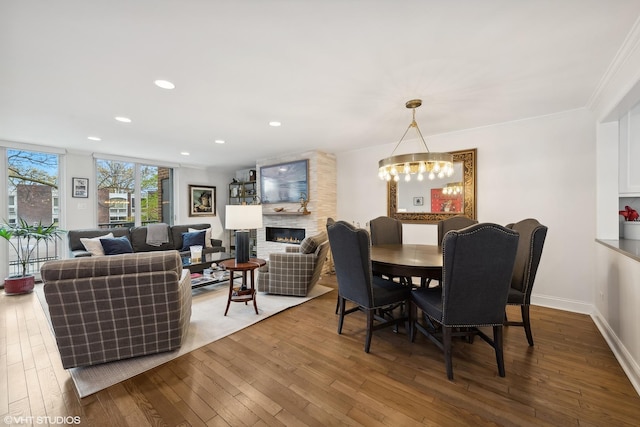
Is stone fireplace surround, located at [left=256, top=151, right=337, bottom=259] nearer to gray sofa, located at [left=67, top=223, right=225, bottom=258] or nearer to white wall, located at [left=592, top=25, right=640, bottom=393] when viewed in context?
gray sofa, located at [left=67, top=223, right=225, bottom=258]

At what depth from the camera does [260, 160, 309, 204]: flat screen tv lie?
16.8 feet

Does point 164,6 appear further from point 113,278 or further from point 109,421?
point 109,421

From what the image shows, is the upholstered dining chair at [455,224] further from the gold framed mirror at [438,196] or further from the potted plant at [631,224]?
the potted plant at [631,224]

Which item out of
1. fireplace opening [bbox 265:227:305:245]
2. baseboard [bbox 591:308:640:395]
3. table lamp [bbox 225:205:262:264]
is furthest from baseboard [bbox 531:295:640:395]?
fireplace opening [bbox 265:227:305:245]

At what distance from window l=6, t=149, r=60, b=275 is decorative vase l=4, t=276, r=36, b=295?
0.69 metres

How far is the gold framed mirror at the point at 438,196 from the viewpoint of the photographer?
3.77 meters

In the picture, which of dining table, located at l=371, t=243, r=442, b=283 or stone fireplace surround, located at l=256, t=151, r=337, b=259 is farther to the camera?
stone fireplace surround, located at l=256, t=151, r=337, b=259

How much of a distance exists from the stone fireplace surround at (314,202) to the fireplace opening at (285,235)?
92 mm

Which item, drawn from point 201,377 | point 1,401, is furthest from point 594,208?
point 1,401

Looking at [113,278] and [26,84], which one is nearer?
[113,278]

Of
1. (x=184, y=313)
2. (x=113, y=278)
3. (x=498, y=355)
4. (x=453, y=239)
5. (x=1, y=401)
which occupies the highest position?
(x=453, y=239)

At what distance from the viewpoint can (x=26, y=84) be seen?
2.33 metres

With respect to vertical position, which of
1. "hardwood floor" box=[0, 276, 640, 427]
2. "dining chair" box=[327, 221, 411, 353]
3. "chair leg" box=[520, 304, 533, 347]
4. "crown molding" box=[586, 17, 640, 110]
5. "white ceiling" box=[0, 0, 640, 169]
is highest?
"white ceiling" box=[0, 0, 640, 169]

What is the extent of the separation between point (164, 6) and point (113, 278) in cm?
182
